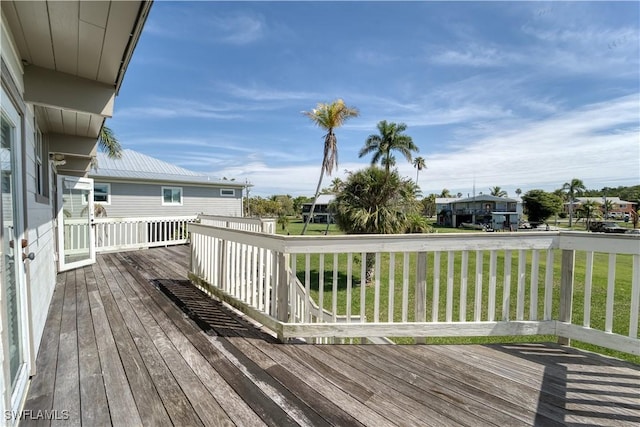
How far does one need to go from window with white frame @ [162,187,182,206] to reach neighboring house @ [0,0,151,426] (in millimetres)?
10922

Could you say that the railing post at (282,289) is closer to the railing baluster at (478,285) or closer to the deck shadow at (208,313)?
the deck shadow at (208,313)

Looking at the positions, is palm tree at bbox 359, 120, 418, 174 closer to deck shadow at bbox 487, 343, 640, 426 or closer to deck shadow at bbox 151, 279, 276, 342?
deck shadow at bbox 151, 279, 276, 342

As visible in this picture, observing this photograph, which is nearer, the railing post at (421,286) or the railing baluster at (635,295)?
the railing baluster at (635,295)

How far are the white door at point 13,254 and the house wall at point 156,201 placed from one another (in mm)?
11546

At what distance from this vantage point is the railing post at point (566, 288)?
2383 millimetres

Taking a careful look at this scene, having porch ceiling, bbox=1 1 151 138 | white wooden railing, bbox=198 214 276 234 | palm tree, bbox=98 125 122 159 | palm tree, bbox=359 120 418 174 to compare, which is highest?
palm tree, bbox=359 120 418 174

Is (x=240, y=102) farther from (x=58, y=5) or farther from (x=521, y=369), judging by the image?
(x=521, y=369)

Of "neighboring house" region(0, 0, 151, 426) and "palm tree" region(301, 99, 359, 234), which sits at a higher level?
"palm tree" region(301, 99, 359, 234)

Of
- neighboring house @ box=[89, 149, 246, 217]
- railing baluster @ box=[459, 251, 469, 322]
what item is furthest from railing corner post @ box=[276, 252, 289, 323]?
neighboring house @ box=[89, 149, 246, 217]

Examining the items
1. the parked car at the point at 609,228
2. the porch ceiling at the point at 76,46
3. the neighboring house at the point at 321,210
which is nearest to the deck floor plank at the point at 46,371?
the porch ceiling at the point at 76,46

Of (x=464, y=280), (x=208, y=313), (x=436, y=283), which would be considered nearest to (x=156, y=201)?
(x=208, y=313)

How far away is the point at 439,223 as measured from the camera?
150 ft

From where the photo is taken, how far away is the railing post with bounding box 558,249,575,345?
2383 millimetres

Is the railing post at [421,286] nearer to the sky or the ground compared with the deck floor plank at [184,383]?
nearer to the sky
